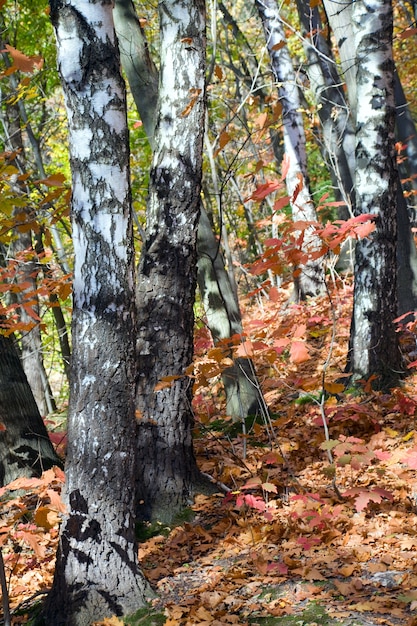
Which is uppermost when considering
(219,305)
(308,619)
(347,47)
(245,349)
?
(347,47)

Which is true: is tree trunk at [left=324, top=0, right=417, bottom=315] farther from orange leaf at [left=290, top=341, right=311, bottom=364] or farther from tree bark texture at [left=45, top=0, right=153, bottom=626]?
tree bark texture at [left=45, top=0, right=153, bottom=626]

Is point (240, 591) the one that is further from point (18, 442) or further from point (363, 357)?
point (363, 357)

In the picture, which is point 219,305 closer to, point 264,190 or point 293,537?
point 264,190

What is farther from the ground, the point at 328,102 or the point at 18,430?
the point at 328,102

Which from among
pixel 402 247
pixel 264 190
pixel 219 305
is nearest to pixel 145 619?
pixel 264 190

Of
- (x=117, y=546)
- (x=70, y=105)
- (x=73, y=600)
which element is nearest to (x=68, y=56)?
(x=70, y=105)

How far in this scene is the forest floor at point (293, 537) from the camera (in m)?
2.88

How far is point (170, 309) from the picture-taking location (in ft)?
13.0

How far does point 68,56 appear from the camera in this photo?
2.92 m

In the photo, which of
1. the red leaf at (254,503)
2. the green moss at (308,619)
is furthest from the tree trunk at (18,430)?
the green moss at (308,619)

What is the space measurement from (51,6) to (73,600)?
2.87 m

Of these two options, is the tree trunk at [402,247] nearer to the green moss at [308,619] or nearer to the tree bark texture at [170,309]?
the tree bark texture at [170,309]

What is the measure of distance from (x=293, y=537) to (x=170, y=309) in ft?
5.17

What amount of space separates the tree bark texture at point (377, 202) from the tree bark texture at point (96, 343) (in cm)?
299
